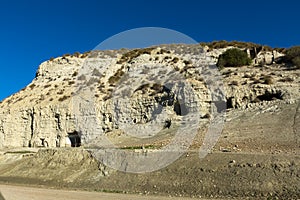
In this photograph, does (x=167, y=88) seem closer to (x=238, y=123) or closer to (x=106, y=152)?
(x=238, y=123)

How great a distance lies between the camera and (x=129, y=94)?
41906mm

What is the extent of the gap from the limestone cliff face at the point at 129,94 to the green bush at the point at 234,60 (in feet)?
6.26

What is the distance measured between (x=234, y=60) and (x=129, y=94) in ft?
47.6

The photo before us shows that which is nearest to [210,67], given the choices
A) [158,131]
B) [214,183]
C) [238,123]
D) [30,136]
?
[158,131]

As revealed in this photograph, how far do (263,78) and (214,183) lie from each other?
69.5ft

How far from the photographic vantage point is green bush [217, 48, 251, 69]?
142 ft

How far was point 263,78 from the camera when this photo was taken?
35031mm

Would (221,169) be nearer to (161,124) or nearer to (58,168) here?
(58,168)

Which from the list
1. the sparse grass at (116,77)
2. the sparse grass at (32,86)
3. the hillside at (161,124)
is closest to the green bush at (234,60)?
the hillside at (161,124)

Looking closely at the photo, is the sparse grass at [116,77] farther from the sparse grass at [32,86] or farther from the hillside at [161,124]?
the sparse grass at [32,86]

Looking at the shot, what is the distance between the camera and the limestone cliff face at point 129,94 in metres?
34.2

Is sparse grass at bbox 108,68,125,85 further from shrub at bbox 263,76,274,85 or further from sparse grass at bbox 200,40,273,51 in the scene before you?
shrub at bbox 263,76,274,85

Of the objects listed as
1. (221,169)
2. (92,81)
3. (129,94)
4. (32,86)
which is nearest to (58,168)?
(221,169)

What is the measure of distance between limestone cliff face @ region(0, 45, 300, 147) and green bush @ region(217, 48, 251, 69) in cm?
191
